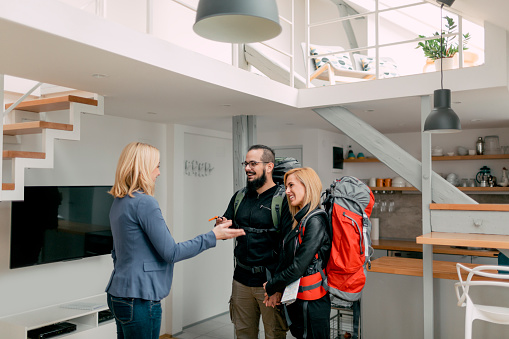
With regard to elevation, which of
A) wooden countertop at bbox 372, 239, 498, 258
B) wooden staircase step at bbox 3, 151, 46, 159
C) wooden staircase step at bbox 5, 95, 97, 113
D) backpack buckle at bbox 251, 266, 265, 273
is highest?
wooden staircase step at bbox 5, 95, 97, 113

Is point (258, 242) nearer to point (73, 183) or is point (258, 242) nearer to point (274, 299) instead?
point (274, 299)

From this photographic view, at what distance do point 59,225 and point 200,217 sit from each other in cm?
Result: 216

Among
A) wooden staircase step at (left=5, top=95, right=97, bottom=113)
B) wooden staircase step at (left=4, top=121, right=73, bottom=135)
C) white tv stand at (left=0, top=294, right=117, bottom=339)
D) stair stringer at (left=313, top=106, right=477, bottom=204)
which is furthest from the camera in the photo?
stair stringer at (left=313, top=106, right=477, bottom=204)

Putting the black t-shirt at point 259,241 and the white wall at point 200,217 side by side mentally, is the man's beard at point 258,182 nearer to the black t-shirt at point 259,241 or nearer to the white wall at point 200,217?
the black t-shirt at point 259,241

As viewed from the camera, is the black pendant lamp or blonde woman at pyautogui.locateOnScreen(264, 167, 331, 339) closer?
blonde woman at pyautogui.locateOnScreen(264, 167, 331, 339)

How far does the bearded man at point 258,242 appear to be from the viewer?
299cm

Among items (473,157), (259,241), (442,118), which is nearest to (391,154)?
(442,118)

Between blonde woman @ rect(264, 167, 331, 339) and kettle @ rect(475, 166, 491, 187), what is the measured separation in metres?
4.11

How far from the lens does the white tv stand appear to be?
11.7ft

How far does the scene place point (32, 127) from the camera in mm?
3342

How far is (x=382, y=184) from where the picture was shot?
674cm

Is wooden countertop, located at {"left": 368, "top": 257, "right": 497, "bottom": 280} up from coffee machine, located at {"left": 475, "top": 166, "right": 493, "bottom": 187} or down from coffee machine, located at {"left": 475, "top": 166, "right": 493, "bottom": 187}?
down

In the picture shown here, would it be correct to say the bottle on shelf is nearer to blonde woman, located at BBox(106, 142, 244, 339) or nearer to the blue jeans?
blonde woman, located at BBox(106, 142, 244, 339)

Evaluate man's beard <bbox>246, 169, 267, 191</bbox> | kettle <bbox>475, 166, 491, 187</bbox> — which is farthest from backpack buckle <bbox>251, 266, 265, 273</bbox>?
kettle <bbox>475, 166, 491, 187</bbox>
